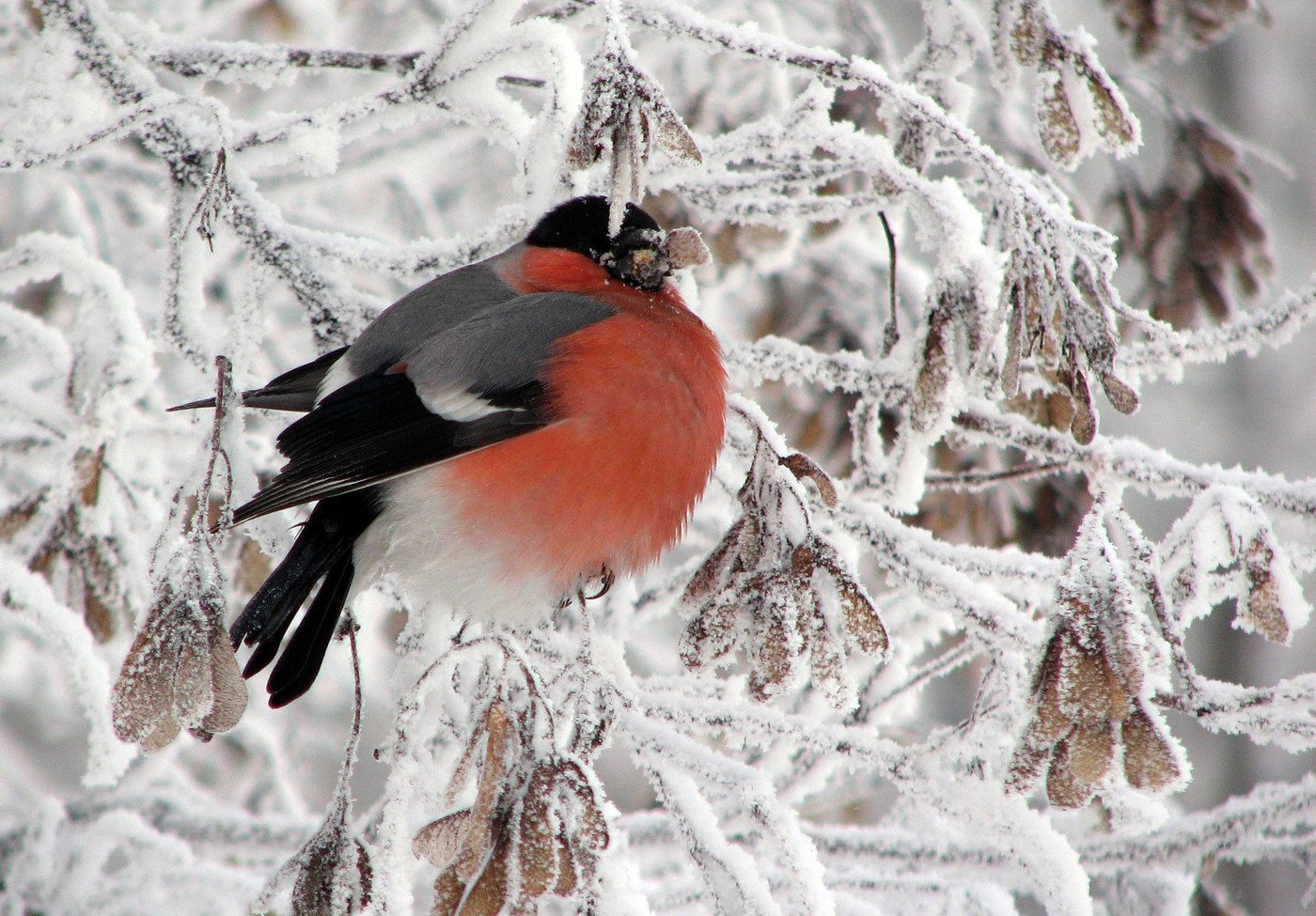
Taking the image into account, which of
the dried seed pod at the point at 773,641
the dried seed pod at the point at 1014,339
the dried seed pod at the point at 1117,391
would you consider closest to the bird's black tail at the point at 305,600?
the dried seed pod at the point at 773,641

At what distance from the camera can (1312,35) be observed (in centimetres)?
977

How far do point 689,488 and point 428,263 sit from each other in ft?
1.86

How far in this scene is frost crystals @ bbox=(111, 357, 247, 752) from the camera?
1118 mm

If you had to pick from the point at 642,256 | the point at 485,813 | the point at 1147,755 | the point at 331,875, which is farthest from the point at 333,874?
the point at 642,256

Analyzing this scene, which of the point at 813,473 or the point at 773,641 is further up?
the point at 813,473

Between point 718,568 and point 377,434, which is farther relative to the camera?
point 377,434

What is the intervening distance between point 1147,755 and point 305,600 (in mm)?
1069

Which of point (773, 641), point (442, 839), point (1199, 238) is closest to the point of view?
point (442, 839)

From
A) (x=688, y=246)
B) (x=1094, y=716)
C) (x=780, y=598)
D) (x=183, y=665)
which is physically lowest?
(x=183, y=665)

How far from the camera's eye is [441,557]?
1653 mm

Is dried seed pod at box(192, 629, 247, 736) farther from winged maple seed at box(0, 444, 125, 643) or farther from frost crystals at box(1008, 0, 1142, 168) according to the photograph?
frost crystals at box(1008, 0, 1142, 168)

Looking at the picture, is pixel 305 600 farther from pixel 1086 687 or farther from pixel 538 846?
pixel 1086 687

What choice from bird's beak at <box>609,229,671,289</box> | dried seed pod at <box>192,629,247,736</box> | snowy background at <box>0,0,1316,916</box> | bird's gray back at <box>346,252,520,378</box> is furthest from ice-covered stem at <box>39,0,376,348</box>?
dried seed pod at <box>192,629,247,736</box>

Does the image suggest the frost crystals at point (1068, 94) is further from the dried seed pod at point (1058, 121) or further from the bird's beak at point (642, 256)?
the bird's beak at point (642, 256)
